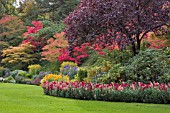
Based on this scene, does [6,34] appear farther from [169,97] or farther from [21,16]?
[169,97]

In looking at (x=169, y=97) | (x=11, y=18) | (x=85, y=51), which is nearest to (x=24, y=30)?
(x=11, y=18)

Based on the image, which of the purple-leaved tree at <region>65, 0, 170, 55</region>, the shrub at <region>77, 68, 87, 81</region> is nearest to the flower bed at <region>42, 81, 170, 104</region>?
the purple-leaved tree at <region>65, 0, 170, 55</region>

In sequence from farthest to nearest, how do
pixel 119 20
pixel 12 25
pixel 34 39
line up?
pixel 12 25 → pixel 34 39 → pixel 119 20

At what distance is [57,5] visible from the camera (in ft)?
117

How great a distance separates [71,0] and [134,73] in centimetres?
2252

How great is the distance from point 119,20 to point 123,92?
3.31 metres

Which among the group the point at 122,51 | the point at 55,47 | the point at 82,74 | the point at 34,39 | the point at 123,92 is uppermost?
the point at 34,39

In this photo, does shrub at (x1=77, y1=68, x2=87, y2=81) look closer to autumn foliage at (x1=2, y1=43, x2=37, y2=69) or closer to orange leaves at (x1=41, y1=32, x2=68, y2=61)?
orange leaves at (x1=41, y1=32, x2=68, y2=61)

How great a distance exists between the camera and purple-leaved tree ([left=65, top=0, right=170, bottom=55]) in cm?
1262

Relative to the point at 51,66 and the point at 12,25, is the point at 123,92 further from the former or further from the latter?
the point at 12,25

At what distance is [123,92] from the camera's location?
10312mm

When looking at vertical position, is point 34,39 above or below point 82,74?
above

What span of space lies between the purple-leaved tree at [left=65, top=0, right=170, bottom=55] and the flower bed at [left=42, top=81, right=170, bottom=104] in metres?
2.73

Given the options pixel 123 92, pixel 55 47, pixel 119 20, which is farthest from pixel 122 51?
pixel 55 47
